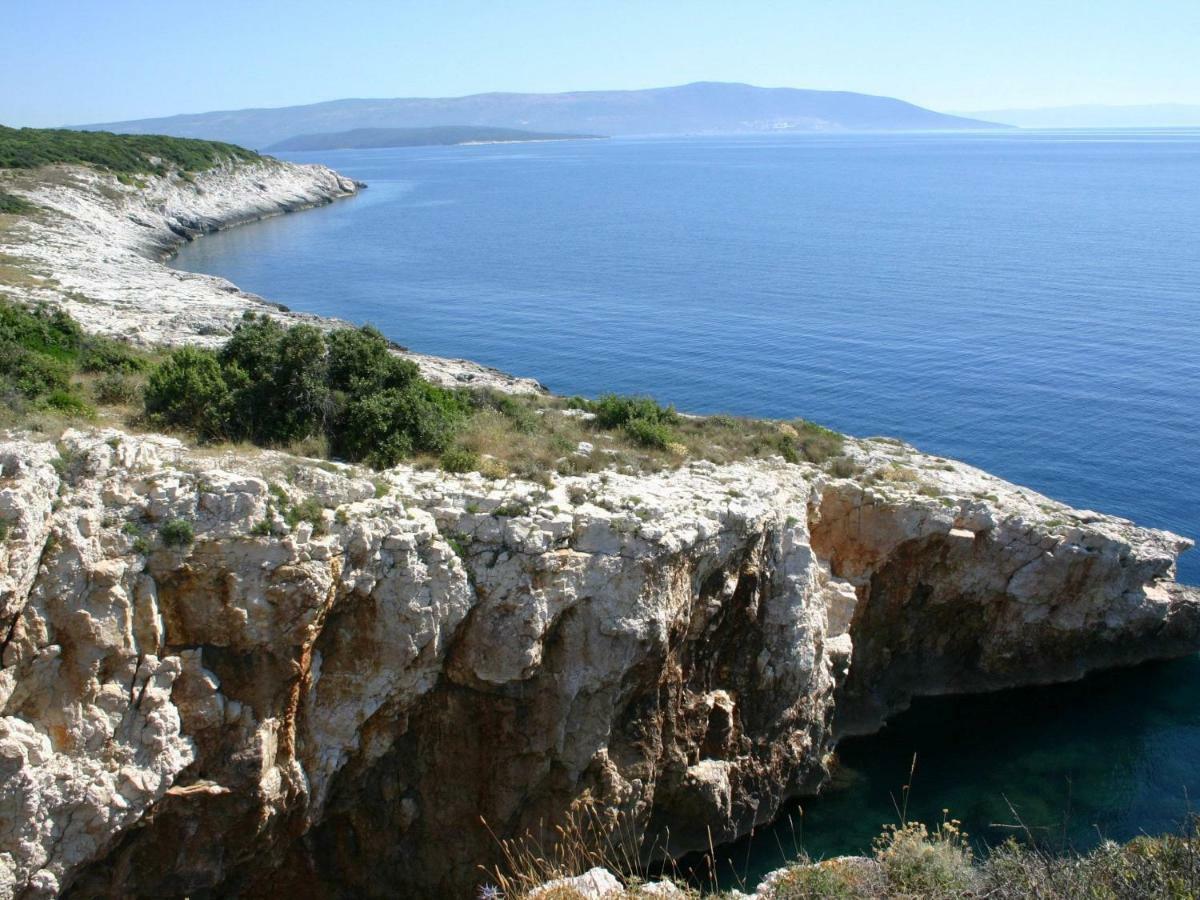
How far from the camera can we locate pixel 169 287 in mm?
55594

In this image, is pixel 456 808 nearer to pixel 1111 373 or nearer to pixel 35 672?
pixel 35 672

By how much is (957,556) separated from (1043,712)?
556 centimetres

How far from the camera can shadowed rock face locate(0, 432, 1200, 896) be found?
50.0 feet

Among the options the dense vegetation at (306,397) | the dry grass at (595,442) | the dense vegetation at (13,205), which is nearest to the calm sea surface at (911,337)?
the dry grass at (595,442)

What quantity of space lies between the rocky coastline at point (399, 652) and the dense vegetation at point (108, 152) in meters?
82.2

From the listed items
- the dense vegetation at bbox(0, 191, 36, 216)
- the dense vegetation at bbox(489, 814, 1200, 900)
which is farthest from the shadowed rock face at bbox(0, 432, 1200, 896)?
the dense vegetation at bbox(0, 191, 36, 216)

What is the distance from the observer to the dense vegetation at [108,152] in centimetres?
8725

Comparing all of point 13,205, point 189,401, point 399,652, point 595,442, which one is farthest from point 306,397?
point 13,205

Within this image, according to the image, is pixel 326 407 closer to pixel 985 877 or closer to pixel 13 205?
pixel 985 877

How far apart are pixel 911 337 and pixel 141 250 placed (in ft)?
194

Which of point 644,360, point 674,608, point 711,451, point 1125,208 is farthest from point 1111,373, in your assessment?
point 1125,208

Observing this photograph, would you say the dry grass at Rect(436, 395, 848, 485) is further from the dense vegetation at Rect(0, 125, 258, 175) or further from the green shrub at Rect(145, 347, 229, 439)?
the dense vegetation at Rect(0, 125, 258, 175)

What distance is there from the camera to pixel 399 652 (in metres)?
17.7

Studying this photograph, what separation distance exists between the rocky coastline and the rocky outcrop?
15.2 meters
